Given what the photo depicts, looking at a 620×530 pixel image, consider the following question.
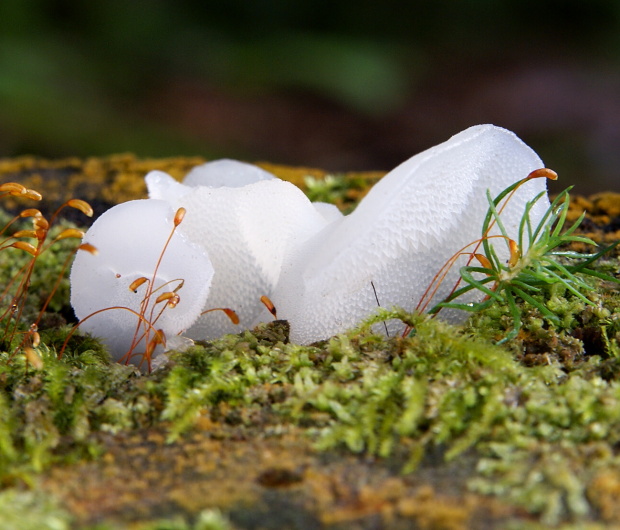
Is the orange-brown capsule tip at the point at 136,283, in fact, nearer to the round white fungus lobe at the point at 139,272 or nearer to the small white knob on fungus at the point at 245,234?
the round white fungus lobe at the point at 139,272

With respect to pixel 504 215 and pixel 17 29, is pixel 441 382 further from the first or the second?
pixel 17 29

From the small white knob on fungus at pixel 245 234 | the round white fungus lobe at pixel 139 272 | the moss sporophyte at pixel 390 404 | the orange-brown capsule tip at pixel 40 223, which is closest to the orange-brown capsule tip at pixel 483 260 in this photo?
the moss sporophyte at pixel 390 404

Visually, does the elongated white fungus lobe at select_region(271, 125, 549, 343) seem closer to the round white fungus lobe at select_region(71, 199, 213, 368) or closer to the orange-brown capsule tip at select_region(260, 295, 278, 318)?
the orange-brown capsule tip at select_region(260, 295, 278, 318)

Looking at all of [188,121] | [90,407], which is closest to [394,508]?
[90,407]

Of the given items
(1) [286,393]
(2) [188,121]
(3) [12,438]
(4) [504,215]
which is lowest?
A: (3) [12,438]

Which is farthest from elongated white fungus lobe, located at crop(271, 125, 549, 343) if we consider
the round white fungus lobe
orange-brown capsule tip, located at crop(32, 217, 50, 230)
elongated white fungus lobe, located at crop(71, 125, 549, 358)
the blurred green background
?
the blurred green background

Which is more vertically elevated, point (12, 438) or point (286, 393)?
point (286, 393)
